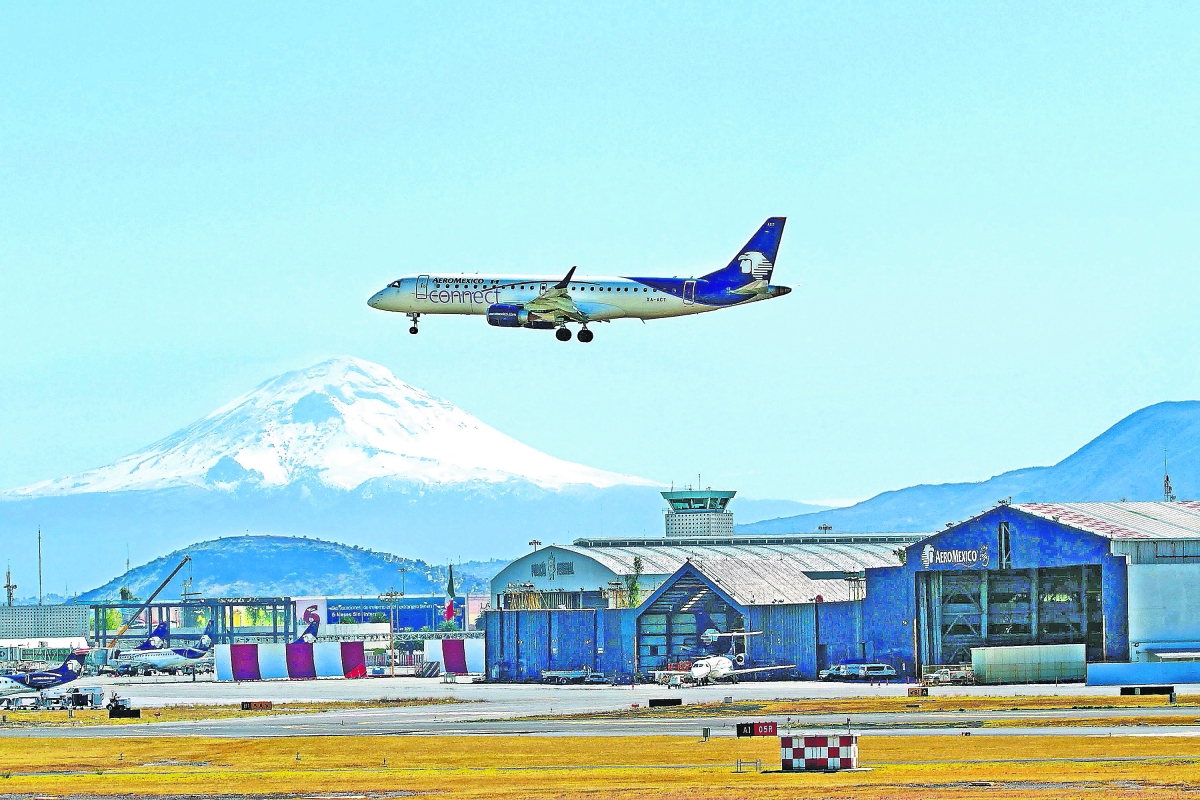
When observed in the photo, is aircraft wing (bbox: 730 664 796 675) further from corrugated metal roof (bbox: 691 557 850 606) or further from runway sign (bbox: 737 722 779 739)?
runway sign (bbox: 737 722 779 739)

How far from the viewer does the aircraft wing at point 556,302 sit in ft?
370

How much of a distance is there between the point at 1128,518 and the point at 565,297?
52.5 m

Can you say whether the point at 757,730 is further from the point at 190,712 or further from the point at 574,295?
the point at 190,712

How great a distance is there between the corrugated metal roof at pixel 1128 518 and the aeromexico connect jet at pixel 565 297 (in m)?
35.0

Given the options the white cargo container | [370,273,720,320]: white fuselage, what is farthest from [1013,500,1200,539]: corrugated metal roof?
[370,273,720,320]: white fuselage

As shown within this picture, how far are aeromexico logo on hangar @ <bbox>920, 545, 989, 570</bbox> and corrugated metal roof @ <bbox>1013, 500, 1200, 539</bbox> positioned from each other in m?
4.78

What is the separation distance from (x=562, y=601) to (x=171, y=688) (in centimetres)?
4229

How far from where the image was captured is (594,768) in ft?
222

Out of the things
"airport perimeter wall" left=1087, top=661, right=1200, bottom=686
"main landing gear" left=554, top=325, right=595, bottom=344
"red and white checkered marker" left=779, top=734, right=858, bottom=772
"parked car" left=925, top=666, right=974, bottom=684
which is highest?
"main landing gear" left=554, top=325, right=595, bottom=344

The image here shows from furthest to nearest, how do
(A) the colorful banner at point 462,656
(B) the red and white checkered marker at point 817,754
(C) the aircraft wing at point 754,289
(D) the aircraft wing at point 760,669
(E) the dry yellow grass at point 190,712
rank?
(A) the colorful banner at point 462,656
(D) the aircraft wing at point 760,669
(C) the aircraft wing at point 754,289
(E) the dry yellow grass at point 190,712
(B) the red and white checkered marker at point 817,754

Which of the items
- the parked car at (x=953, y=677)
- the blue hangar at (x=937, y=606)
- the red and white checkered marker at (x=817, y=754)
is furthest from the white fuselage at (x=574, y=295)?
the red and white checkered marker at (x=817, y=754)

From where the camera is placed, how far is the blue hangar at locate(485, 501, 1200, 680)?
131000 mm

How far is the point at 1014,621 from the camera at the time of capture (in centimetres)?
14738

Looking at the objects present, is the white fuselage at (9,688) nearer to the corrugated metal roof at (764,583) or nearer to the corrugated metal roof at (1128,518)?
the corrugated metal roof at (764,583)
